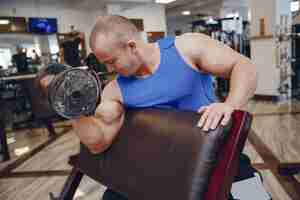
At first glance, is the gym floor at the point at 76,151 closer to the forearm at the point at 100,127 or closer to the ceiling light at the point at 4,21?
the forearm at the point at 100,127

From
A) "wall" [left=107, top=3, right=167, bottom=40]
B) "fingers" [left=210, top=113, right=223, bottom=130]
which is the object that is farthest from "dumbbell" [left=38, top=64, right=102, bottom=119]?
"wall" [left=107, top=3, right=167, bottom=40]

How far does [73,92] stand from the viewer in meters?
0.87

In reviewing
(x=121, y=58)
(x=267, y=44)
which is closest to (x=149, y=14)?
(x=267, y=44)

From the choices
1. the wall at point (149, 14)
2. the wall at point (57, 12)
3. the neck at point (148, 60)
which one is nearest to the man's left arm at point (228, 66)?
the neck at point (148, 60)

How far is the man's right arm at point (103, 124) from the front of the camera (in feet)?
3.35

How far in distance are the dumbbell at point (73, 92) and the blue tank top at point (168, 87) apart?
0.75ft

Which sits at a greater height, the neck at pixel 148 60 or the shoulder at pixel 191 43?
the shoulder at pixel 191 43

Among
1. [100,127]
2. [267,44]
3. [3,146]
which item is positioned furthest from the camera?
[267,44]

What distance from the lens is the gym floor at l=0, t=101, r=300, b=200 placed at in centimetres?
251

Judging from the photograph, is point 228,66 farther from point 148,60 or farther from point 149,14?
point 149,14

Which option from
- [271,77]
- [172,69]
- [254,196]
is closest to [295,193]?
[254,196]

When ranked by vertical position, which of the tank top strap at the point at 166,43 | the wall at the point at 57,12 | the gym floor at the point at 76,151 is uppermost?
the wall at the point at 57,12

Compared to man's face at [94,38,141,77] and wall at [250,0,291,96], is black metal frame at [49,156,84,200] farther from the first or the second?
wall at [250,0,291,96]

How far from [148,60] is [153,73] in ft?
0.20
